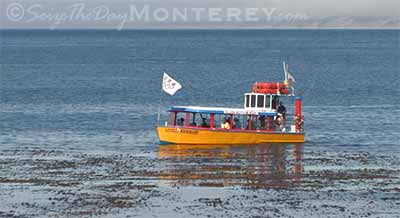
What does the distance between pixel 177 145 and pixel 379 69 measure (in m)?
93.5

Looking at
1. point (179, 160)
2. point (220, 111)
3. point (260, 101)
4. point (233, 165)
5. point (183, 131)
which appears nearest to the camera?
point (233, 165)

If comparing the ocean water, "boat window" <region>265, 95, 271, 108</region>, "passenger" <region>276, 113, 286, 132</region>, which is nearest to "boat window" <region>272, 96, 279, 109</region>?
"boat window" <region>265, 95, 271, 108</region>

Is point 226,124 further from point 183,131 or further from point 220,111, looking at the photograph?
point 183,131

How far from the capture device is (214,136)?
202ft

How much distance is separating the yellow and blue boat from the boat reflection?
2.00 ft

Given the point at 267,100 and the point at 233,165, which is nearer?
the point at 233,165

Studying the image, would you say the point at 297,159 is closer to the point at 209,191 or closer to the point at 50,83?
the point at 209,191

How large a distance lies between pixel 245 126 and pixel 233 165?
10.3 meters

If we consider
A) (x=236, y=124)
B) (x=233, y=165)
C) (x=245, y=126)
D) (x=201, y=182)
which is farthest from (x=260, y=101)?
(x=201, y=182)

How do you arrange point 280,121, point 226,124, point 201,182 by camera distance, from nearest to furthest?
point 201,182 < point 226,124 < point 280,121

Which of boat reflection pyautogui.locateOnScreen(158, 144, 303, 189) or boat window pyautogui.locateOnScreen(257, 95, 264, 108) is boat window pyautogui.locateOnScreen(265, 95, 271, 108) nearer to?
boat window pyautogui.locateOnScreen(257, 95, 264, 108)

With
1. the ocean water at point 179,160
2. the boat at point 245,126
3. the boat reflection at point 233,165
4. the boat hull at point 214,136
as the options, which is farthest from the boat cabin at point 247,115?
the ocean water at point 179,160

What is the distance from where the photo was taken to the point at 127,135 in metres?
68.0

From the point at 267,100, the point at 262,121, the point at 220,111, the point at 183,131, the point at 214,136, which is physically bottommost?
the point at 214,136
